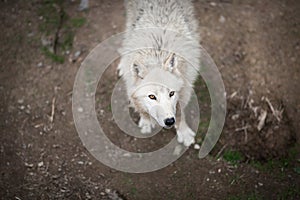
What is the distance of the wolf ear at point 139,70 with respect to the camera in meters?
4.48

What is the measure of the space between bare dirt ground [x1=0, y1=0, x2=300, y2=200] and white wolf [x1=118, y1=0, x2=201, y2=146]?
705 mm

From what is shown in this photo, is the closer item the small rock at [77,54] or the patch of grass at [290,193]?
the patch of grass at [290,193]

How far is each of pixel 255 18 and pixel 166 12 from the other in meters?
2.19

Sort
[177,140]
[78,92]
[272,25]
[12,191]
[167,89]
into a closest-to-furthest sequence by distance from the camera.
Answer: [167,89]
[12,191]
[177,140]
[78,92]
[272,25]

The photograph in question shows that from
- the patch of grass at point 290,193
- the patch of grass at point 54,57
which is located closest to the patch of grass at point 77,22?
the patch of grass at point 54,57

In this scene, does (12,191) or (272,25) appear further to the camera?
(272,25)

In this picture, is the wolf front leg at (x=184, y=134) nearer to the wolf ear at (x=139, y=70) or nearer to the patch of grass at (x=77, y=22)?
the wolf ear at (x=139, y=70)

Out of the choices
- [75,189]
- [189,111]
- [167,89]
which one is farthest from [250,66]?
[75,189]

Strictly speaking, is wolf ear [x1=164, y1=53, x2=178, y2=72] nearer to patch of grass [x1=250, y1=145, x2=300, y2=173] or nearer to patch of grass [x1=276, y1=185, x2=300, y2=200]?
patch of grass [x1=250, y1=145, x2=300, y2=173]

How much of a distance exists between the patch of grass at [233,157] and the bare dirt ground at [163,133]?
0.01 m

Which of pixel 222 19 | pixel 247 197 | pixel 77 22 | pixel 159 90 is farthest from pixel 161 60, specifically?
pixel 77 22

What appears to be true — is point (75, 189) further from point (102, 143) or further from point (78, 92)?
point (78, 92)

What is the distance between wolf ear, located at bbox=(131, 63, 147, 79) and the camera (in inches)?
176

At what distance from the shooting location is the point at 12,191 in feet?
16.0
